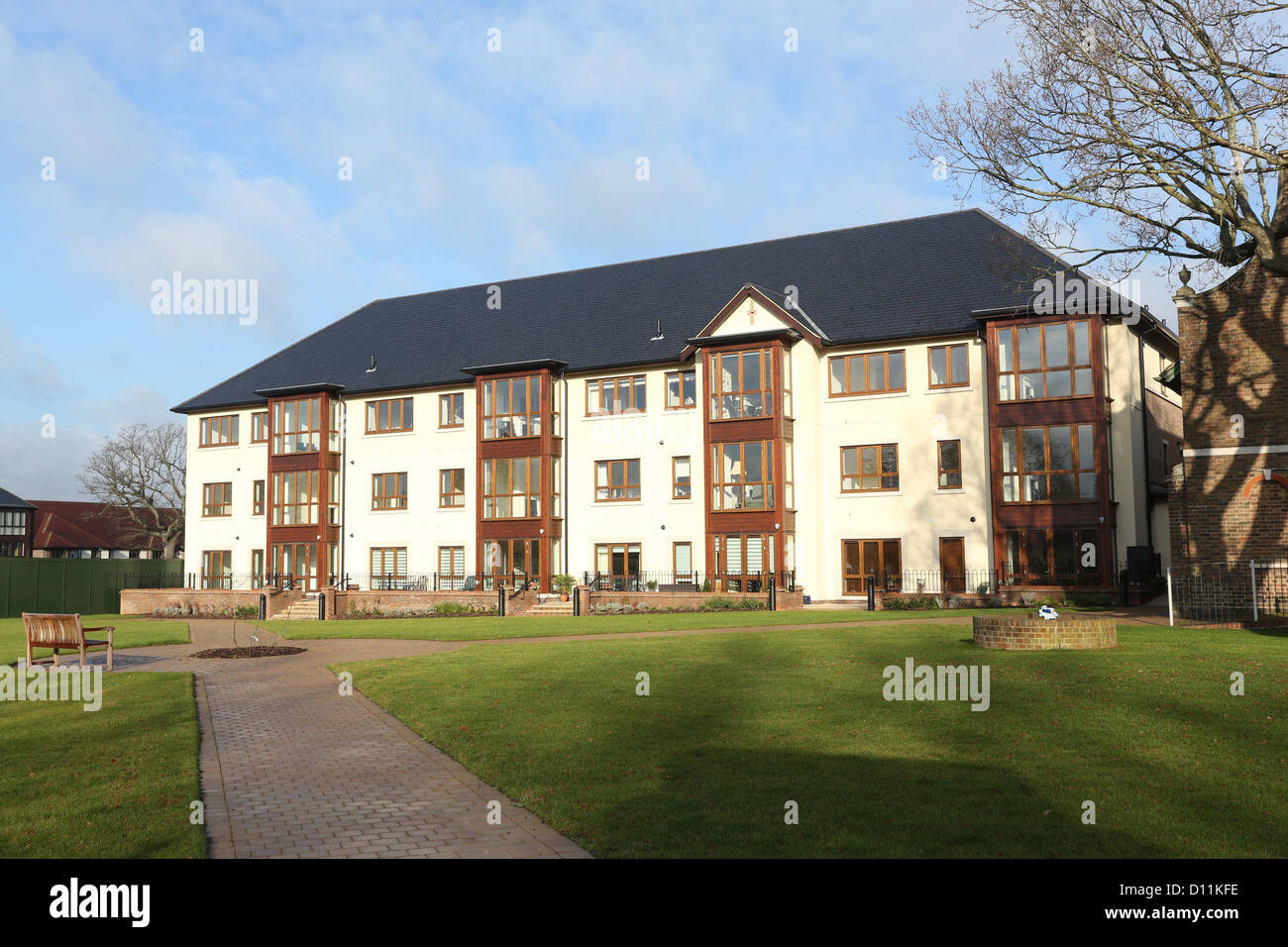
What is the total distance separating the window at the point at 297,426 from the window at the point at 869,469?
74.4 ft

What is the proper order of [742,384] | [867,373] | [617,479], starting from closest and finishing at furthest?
[867,373]
[742,384]
[617,479]

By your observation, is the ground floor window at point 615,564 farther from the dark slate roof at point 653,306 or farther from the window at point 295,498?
the window at point 295,498

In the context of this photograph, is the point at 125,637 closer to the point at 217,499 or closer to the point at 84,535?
the point at 217,499

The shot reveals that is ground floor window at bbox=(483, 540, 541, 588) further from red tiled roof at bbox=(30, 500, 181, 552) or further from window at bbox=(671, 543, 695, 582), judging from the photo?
red tiled roof at bbox=(30, 500, 181, 552)

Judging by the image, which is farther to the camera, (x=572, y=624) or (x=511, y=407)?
(x=511, y=407)

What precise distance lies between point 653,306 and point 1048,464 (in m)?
17.0

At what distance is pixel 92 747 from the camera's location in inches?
388

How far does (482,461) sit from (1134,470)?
2379cm

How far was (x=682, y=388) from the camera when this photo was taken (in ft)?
124

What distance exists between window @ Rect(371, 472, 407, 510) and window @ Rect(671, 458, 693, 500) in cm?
1227

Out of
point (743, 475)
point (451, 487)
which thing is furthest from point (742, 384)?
point (451, 487)

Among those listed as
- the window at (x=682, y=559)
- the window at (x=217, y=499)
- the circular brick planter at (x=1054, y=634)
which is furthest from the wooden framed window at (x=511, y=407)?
the circular brick planter at (x=1054, y=634)
